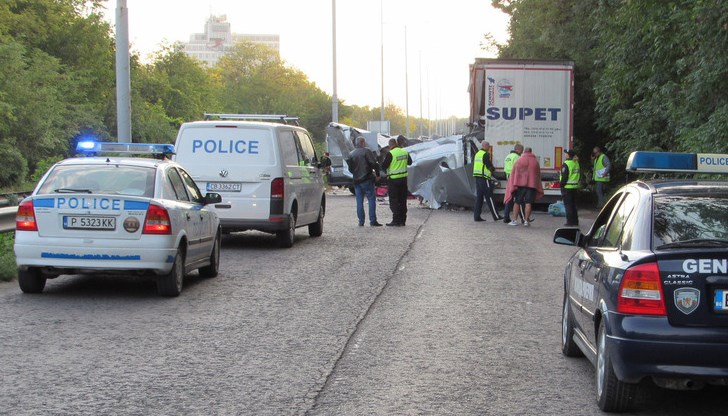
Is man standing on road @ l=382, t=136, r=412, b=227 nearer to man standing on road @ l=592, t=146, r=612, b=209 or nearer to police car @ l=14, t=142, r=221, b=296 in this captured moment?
man standing on road @ l=592, t=146, r=612, b=209

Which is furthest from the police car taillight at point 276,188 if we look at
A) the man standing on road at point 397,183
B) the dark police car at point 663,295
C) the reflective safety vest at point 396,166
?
the dark police car at point 663,295

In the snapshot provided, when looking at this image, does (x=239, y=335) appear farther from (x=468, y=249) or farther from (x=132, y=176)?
(x=468, y=249)

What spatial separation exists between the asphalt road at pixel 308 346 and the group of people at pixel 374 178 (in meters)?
7.53

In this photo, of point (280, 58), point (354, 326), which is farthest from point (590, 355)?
point (280, 58)

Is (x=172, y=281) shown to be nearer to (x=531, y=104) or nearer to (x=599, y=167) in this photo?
(x=531, y=104)

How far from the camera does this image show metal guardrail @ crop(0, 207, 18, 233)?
45.2 ft

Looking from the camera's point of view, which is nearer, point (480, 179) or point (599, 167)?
point (480, 179)

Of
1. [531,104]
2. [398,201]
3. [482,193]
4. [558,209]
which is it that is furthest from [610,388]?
[558,209]

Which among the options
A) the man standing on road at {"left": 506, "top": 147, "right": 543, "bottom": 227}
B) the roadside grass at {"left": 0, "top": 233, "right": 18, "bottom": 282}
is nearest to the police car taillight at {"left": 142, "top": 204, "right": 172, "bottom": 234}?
the roadside grass at {"left": 0, "top": 233, "right": 18, "bottom": 282}

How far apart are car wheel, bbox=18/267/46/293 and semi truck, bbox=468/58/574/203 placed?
1707 centimetres

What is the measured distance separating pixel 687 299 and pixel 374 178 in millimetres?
16805

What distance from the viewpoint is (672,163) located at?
7.02 m

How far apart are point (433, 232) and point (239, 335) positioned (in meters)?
12.5

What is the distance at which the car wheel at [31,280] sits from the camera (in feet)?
35.9
